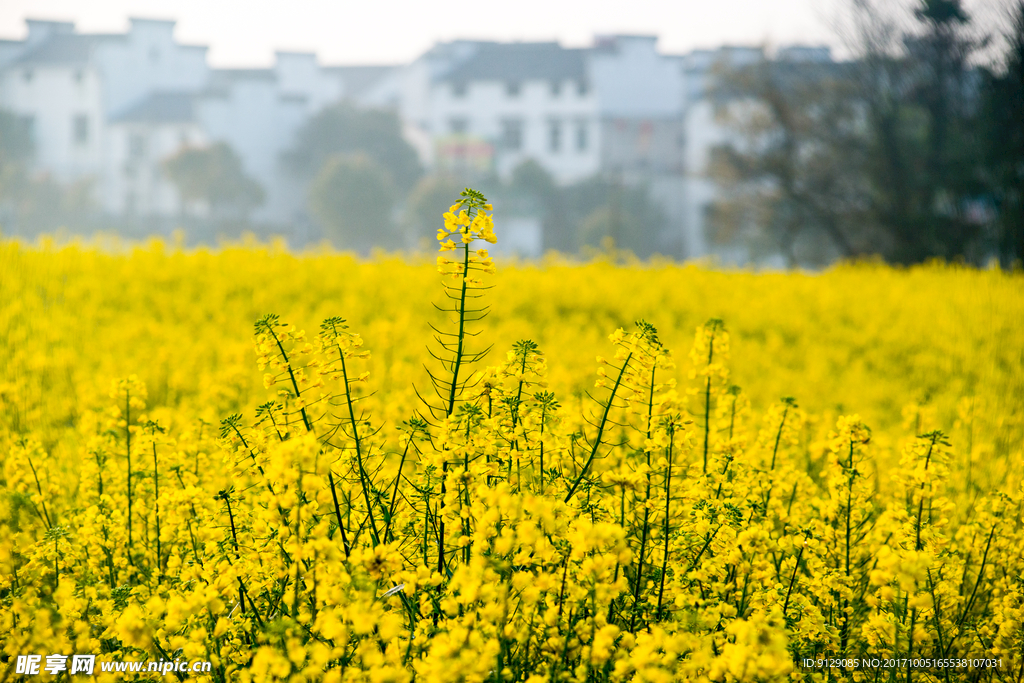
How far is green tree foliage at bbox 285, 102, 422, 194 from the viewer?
38281 millimetres

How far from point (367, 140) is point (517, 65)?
9.75m

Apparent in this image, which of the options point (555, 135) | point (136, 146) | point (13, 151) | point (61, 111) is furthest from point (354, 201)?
point (61, 111)

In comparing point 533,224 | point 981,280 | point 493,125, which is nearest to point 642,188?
point 533,224

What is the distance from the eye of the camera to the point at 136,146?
39.5 m

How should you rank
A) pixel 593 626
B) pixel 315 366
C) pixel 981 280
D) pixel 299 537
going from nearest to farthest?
pixel 299 537 < pixel 593 626 < pixel 315 366 < pixel 981 280

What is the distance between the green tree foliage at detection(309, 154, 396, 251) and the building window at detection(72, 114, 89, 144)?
1299 cm

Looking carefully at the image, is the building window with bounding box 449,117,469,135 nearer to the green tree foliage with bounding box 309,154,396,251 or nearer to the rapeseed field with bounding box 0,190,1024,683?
the green tree foliage with bounding box 309,154,396,251

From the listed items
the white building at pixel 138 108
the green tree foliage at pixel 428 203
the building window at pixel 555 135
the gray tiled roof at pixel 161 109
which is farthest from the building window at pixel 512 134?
the gray tiled roof at pixel 161 109

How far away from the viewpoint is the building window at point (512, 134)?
42250 mm

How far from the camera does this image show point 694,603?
1989mm

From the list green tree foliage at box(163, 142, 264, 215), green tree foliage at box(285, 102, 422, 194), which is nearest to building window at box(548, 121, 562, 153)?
green tree foliage at box(285, 102, 422, 194)

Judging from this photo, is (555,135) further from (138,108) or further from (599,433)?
(599,433)

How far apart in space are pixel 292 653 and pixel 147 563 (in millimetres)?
1183

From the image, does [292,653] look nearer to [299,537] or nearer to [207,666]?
[299,537]
